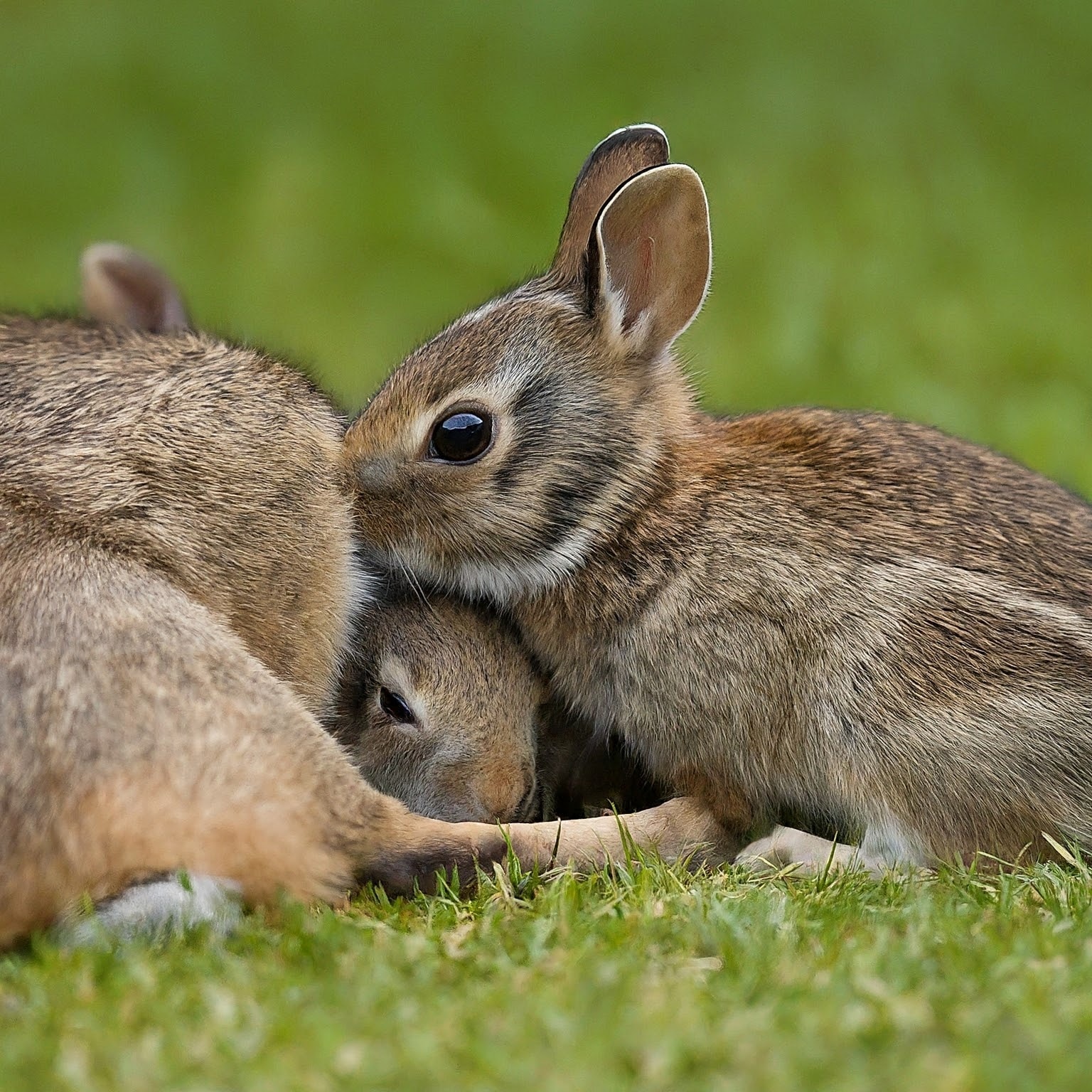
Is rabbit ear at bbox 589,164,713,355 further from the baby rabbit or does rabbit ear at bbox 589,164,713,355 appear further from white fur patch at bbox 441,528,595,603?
white fur patch at bbox 441,528,595,603

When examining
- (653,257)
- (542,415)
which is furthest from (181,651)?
(653,257)

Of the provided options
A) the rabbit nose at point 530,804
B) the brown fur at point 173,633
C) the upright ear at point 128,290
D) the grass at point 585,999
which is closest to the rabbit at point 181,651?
the brown fur at point 173,633

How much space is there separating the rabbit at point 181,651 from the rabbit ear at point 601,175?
1206 mm

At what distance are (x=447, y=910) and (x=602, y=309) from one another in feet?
8.20

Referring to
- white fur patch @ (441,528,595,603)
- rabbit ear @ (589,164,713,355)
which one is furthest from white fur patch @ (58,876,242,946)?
rabbit ear @ (589,164,713,355)

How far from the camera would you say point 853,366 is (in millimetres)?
11000

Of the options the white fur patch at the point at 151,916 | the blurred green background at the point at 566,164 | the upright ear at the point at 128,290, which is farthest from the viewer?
the blurred green background at the point at 566,164

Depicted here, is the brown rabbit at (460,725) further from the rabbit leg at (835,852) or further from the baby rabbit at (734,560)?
the rabbit leg at (835,852)

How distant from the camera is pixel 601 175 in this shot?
6.49 meters

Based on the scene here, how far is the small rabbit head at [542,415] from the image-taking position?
5.78 metres

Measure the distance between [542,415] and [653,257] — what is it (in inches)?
29.2

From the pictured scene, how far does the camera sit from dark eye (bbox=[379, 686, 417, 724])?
569cm

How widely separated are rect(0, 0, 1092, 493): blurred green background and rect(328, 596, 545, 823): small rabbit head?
5258 millimetres

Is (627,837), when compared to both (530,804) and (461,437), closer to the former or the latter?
(530,804)
